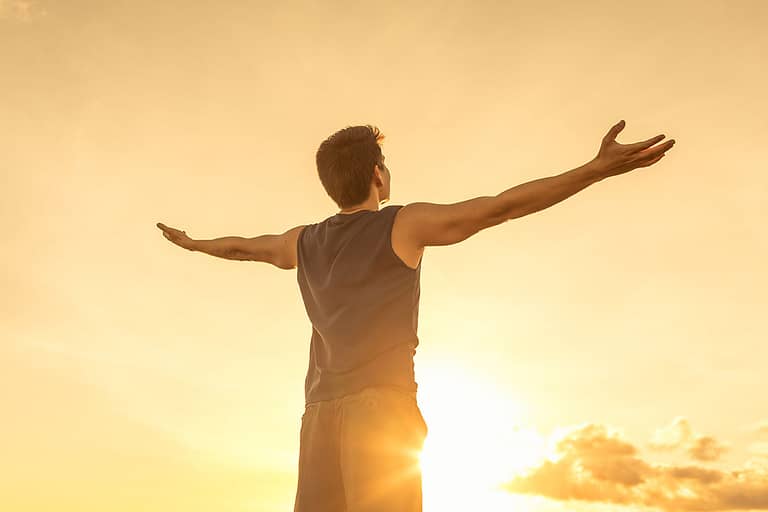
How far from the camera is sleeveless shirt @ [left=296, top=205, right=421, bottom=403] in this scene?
476 cm

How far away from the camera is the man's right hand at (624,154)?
461cm

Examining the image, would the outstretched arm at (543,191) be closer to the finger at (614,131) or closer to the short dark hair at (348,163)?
the finger at (614,131)

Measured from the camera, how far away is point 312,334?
5.37 meters

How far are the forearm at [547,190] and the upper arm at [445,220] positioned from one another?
0.26 ft

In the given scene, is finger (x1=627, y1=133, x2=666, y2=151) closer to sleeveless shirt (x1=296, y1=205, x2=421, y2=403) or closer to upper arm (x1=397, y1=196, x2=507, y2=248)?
upper arm (x1=397, y1=196, x2=507, y2=248)

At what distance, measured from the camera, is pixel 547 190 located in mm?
4613

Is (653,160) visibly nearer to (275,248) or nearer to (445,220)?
(445,220)

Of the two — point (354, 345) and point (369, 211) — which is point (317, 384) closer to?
point (354, 345)

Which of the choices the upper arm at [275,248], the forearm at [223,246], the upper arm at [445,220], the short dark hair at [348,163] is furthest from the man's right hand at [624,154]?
the forearm at [223,246]

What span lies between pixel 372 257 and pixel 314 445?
124 centimetres

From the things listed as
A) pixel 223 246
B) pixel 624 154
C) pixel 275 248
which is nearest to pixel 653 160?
pixel 624 154

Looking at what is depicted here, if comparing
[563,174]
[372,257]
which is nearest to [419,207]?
[372,257]

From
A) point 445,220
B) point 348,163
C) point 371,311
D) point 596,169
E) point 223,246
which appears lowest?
point 371,311

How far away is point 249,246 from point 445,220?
2289mm
